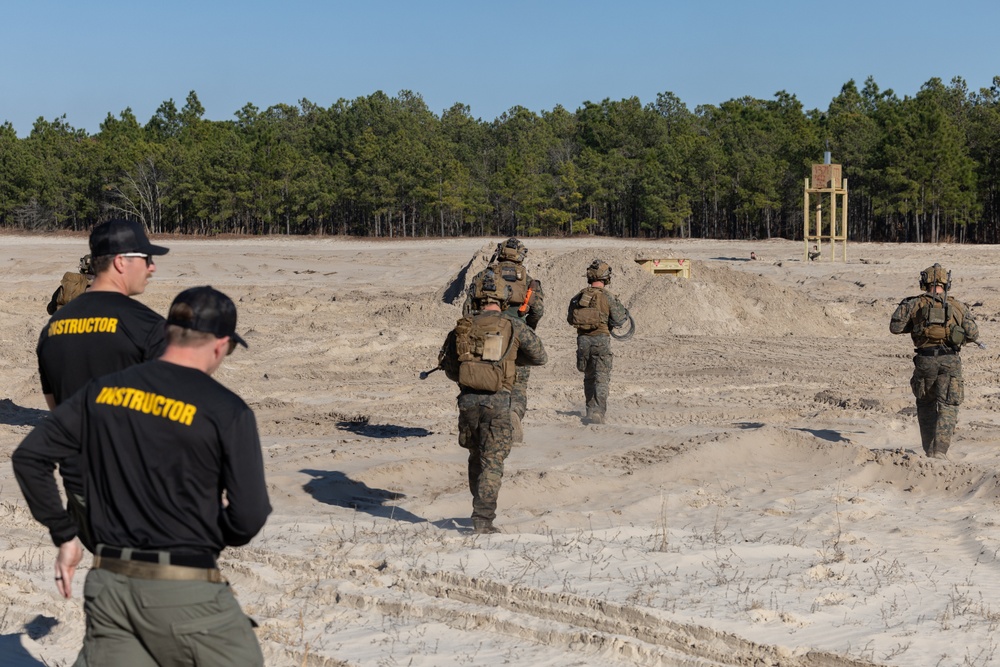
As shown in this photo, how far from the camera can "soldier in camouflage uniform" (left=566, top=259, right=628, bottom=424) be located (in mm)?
13641

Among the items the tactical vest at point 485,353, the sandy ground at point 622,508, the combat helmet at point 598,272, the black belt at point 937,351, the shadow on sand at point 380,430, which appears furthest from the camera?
the shadow on sand at point 380,430

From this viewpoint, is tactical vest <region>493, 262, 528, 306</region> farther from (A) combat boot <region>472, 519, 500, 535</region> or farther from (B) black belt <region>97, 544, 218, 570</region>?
(B) black belt <region>97, 544, 218, 570</region>

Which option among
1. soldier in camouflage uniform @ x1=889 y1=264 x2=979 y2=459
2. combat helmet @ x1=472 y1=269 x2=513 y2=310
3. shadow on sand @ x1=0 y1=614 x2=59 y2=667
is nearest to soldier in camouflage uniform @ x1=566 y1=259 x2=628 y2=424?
soldier in camouflage uniform @ x1=889 y1=264 x2=979 y2=459

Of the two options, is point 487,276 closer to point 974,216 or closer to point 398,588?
point 398,588

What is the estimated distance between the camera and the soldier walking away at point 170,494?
11.3ft

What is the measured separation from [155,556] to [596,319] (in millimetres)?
10425

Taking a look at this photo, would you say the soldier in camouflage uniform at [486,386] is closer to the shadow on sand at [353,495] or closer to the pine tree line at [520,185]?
the shadow on sand at [353,495]

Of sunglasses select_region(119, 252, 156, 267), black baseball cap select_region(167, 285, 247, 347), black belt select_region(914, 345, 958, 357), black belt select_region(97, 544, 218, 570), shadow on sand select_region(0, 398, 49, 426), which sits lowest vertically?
shadow on sand select_region(0, 398, 49, 426)

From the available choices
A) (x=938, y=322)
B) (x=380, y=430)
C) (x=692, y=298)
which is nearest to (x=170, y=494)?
(x=938, y=322)

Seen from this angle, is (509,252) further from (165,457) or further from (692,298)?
(692,298)

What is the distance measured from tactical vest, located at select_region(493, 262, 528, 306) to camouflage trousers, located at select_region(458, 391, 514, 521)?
11.2 feet

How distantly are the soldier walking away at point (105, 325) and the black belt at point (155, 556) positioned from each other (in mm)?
1205

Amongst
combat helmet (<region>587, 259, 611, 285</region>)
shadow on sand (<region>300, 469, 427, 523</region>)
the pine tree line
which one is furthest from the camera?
the pine tree line

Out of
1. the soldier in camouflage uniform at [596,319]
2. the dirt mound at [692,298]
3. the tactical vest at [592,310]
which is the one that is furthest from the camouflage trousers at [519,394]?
the dirt mound at [692,298]
